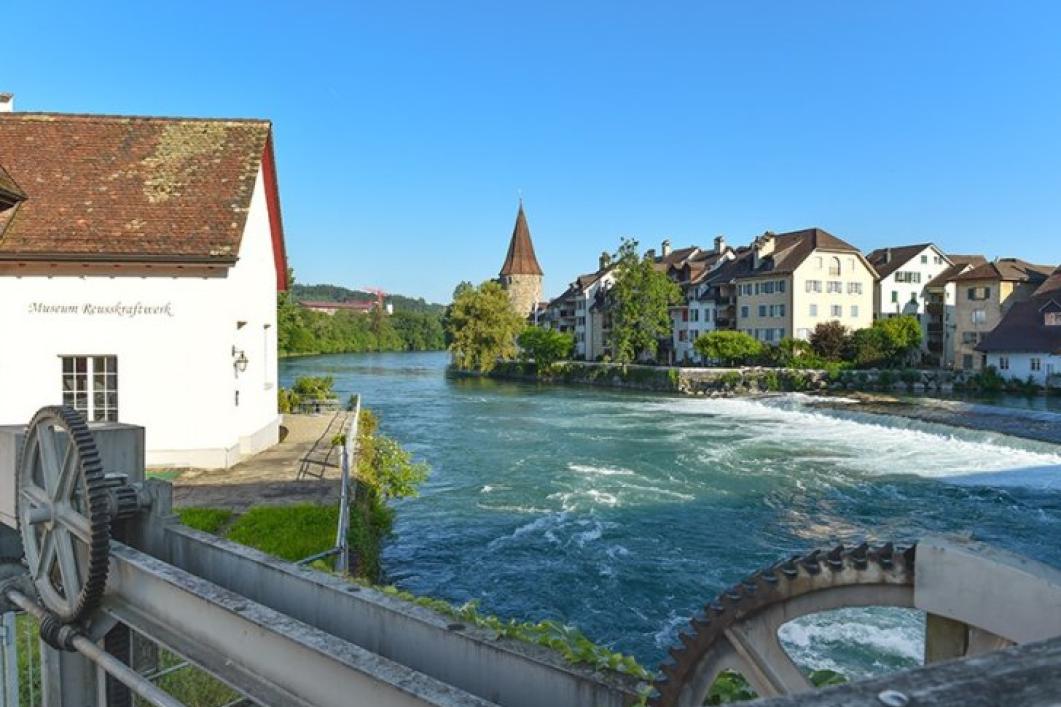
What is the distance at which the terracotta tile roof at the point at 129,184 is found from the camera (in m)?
16.3

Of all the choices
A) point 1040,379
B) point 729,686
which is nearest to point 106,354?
point 729,686

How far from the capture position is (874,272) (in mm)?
71438

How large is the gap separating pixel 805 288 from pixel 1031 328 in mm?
17370

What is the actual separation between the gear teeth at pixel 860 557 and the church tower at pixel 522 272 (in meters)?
115

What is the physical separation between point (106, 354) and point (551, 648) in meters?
14.7

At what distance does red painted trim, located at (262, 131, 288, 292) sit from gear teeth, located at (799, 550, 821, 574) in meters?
19.3

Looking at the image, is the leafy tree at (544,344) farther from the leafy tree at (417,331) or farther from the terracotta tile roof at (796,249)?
the leafy tree at (417,331)

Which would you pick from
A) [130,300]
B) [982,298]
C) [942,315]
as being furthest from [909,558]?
[942,315]

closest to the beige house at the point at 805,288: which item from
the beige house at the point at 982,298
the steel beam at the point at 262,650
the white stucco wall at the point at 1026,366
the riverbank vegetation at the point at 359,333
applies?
the beige house at the point at 982,298

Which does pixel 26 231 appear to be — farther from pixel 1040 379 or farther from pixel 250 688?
pixel 1040 379

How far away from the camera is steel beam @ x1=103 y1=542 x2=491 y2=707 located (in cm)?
179

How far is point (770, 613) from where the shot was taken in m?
2.81

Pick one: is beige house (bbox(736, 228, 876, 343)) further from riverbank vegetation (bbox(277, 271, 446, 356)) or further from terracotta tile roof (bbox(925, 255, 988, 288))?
riverbank vegetation (bbox(277, 271, 446, 356))

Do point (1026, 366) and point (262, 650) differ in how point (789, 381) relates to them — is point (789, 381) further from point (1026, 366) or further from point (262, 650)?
point (262, 650)
